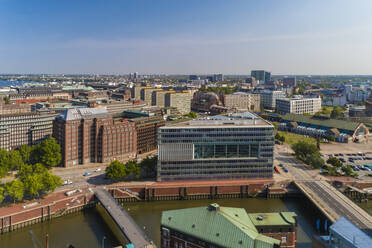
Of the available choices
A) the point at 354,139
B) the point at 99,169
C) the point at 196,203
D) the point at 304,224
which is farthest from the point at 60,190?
the point at 354,139

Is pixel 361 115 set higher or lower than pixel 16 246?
higher

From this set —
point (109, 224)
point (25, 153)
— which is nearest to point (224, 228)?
point (109, 224)

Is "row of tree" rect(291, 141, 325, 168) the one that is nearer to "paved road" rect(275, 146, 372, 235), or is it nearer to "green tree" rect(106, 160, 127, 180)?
"paved road" rect(275, 146, 372, 235)

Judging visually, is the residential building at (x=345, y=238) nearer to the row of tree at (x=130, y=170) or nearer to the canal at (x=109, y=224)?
the canal at (x=109, y=224)

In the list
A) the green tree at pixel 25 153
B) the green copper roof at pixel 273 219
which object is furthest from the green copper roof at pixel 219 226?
the green tree at pixel 25 153

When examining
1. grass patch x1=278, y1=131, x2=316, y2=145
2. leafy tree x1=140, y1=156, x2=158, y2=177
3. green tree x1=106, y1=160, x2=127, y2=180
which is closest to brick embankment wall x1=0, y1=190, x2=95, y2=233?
green tree x1=106, y1=160, x2=127, y2=180

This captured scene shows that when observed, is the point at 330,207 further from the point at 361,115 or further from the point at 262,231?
the point at 361,115

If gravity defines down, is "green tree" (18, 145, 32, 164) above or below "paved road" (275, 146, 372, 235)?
above
